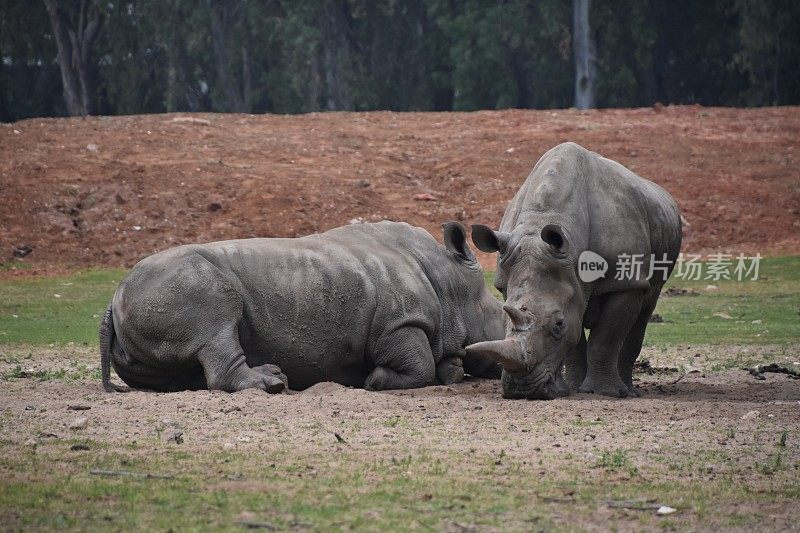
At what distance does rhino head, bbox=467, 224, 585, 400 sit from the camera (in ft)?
32.9

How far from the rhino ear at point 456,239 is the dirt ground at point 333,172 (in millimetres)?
12735

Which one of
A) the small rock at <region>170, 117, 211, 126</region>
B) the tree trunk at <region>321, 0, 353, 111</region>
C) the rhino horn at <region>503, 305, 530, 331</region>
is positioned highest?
the rhino horn at <region>503, 305, 530, 331</region>

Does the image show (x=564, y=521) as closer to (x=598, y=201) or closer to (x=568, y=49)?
(x=598, y=201)

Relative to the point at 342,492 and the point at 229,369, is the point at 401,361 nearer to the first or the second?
the point at 229,369

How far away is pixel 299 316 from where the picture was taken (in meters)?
11.0

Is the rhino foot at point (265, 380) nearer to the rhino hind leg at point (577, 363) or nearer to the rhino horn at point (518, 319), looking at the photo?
the rhino horn at point (518, 319)

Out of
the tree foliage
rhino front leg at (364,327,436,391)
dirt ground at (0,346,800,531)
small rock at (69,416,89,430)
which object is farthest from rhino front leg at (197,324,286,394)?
the tree foliage

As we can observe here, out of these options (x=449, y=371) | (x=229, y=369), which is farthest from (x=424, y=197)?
(x=229, y=369)

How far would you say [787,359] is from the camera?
1382 cm

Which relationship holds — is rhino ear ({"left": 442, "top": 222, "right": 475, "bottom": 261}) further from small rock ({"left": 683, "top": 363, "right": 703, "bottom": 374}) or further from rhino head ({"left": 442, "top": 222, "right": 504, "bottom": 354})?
small rock ({"left": 683, "top": 363, "right": 703, "bottom": 374})

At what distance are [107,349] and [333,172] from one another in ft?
58.0

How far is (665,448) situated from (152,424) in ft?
9.93

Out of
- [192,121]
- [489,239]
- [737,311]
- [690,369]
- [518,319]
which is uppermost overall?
[489,239]

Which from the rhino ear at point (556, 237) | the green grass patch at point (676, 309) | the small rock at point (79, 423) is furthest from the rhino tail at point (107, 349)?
the green grass patch at point (676, 309)
